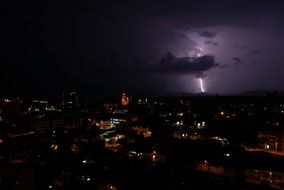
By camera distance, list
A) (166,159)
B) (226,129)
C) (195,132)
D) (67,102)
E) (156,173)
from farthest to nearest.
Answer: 1. (67,102)
2. (195,132)
3. (226,129)
4. (166,159)
5. (156,173)

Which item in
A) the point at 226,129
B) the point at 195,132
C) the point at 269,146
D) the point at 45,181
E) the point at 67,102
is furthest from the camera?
the point at 67,102

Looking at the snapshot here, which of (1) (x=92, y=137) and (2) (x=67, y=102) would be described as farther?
(2) (x=67, y=102)

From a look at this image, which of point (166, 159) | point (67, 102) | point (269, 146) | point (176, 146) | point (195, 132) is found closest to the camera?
point (166, 159)

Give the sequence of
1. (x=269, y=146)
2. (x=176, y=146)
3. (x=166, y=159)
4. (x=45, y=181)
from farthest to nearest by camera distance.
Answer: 1. (x=269, y=146)
2. (x=176, y=146)
3. (x=166, y=159)
4. (x=45, y=181)

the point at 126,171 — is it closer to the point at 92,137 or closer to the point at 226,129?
the point at 92,137

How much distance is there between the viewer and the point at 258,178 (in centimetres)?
1348

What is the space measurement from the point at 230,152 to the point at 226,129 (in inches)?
382

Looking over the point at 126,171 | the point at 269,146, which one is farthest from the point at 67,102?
the point at 126,171

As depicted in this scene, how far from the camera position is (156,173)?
12938mm

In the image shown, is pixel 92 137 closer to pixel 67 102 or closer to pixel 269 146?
pixel 269 146

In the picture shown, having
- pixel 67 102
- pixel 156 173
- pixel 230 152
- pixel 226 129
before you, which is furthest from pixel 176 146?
pixel 67 102

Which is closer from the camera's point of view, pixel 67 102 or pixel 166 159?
pixel 166 159

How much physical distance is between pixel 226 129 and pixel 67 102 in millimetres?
53977

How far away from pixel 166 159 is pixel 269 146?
1113 cm
